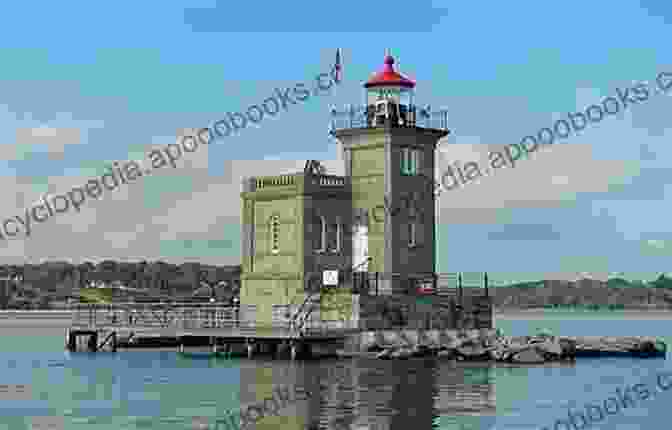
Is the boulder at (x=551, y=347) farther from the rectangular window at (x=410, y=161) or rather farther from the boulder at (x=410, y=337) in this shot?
the rectangular window at (x=410, y=161)

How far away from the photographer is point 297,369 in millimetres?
45500

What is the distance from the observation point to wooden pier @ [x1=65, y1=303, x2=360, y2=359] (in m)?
49.5

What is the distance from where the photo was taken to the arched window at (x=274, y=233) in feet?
172

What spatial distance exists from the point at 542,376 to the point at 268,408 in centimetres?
1287

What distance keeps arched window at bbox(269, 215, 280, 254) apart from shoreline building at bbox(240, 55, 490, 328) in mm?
38

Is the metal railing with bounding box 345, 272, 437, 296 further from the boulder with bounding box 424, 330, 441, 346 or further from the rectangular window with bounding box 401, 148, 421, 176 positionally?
the rectangular window with bounding box 401, 148, 421, 176

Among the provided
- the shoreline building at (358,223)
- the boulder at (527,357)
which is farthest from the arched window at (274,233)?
the boulder at (527,357)

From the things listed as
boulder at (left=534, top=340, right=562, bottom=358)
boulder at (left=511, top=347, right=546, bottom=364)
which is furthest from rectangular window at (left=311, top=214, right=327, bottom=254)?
boulder at (left=534, top=340, right=562, bottom=358)

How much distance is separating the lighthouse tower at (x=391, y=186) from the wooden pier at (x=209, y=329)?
138 inches

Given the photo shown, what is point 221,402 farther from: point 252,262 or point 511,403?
point 252,262

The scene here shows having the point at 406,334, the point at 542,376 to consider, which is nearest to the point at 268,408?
the point at 542,376

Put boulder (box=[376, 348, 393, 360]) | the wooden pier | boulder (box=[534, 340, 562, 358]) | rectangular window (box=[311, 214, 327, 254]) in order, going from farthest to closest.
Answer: rectangular window (box=[311, 214, 327, 254])
boulder (box=[534, 340, 562, 358])
the wooden pier
boulder (box=[376, 348, 393, 360])

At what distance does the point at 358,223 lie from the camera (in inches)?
2068

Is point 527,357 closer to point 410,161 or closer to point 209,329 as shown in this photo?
point 410,161
